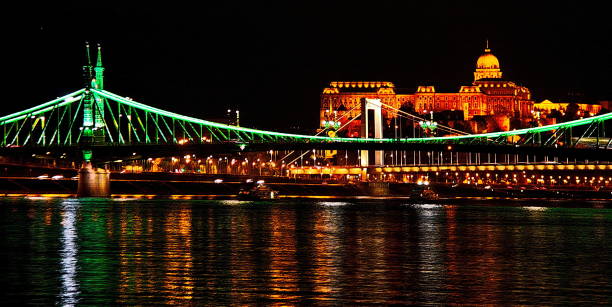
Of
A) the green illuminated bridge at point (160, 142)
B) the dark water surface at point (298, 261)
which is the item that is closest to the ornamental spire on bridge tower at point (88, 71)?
the green illuminated bridge at point (160, 142)

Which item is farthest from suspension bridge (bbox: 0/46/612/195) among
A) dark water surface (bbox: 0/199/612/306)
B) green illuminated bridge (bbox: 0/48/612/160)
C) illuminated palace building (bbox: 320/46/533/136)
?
illuminated palace building (bbox: 320/46/533/136)

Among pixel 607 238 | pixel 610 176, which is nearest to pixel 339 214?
pixel 607 238

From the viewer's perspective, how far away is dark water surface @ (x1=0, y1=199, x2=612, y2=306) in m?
20.9

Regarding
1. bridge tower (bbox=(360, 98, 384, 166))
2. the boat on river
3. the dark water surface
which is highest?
bridge tower (bbox=(360, 98, 384, 166))

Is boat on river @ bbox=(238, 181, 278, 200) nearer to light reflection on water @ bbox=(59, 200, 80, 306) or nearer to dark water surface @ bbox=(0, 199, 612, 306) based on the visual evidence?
dark water surface @ bbox=(0, 199, 612, 306)

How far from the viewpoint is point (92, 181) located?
69.0 m

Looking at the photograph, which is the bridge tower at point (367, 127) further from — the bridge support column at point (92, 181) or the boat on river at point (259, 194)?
the bridge support column at point (92, 181)

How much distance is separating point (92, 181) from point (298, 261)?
43.8 m

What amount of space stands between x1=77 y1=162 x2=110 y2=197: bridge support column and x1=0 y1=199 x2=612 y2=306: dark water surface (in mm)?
22823

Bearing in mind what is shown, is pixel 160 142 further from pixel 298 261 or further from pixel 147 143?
pixel 298 261

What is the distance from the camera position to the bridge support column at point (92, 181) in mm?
68312

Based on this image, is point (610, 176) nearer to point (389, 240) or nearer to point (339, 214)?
point (339, 214)

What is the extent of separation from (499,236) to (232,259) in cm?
Answer: 1174

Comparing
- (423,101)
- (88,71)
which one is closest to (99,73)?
(88,71)
